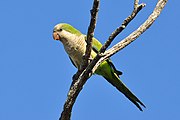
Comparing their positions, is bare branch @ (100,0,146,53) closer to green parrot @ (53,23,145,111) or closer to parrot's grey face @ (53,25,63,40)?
green parrot @ (53,23,145,111)

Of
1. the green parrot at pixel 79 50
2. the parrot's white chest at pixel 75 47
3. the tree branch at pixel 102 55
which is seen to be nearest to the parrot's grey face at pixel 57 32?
the green parrot at pixel 79 50

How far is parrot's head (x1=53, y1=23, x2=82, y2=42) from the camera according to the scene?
6.43m

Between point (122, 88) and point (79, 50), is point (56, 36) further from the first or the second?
point (122, 88)

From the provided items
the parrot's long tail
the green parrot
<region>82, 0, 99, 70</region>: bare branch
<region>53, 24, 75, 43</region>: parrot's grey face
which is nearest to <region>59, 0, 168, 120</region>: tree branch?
<region>82, 0, 99, 70</region>: bare branch

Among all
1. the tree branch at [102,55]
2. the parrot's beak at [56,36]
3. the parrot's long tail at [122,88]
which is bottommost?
the tree branch at [102,55]

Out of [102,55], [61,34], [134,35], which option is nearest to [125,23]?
[134,35]

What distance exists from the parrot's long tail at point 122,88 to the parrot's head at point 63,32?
96 centimetres

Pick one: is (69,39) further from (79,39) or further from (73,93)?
(73,93)

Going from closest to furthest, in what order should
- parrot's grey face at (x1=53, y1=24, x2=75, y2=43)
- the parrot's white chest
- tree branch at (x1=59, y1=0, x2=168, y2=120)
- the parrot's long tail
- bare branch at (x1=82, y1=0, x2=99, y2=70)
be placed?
bare branch at (x1=82, y1=0, x2=99, y2=70), tree branch at (x1=59, y1=0, x2=168, y2=120), the parrot's long tail, the parrot's white chest, parrot's grey face at (x1=53, y1=24, x2=75, y2=43)

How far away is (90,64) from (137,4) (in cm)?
72

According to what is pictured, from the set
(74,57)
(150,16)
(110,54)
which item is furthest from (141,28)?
(74,57)

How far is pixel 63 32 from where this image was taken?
650cm

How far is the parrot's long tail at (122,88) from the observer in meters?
5.64

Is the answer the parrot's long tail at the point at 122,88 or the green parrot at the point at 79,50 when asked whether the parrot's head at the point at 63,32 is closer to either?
the green parrot at the point at 79,50
